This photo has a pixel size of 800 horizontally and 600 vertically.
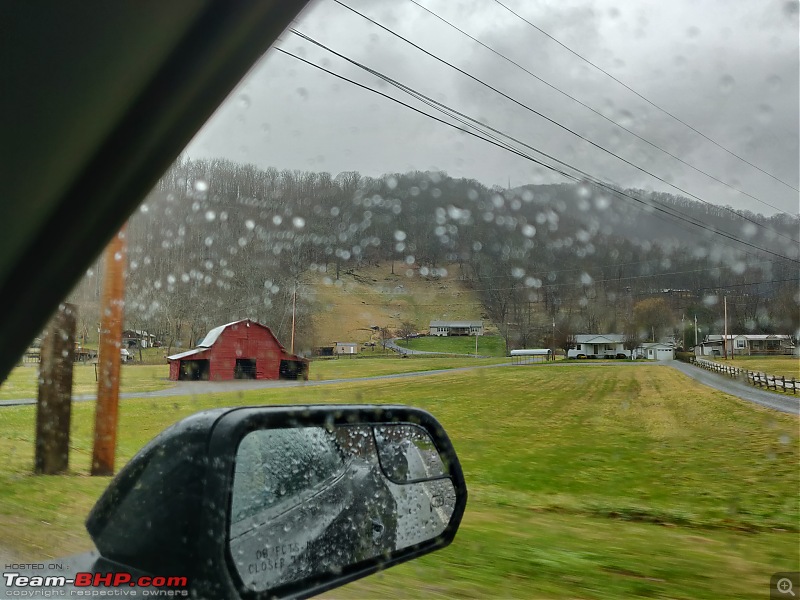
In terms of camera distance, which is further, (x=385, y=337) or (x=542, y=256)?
(x=542, y=256)

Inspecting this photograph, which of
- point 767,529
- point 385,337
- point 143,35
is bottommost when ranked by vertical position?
point 767,529

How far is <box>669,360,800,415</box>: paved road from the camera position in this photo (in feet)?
15.7

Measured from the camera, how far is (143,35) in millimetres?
1453

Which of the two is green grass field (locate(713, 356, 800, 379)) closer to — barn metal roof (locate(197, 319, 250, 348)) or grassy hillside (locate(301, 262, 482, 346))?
grassy hillside (locate(301, 262, 482, 346))

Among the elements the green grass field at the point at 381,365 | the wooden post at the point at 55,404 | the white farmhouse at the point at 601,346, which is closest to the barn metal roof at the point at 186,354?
the wooden post at the point at 55,404

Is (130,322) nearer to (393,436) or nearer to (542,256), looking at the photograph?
(393,436)

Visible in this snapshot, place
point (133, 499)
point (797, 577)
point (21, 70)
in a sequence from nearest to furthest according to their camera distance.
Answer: point (21, 70)
point (133, 499)
point (797, 577)

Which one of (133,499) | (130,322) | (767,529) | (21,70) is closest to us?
(21,70)

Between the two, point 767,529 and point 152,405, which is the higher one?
point 152,405

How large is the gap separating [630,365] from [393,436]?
327cm

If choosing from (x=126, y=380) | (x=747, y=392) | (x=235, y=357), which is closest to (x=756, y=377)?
(x=747, y=392)

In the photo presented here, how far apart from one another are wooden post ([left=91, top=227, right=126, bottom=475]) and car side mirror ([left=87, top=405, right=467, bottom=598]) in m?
1.08

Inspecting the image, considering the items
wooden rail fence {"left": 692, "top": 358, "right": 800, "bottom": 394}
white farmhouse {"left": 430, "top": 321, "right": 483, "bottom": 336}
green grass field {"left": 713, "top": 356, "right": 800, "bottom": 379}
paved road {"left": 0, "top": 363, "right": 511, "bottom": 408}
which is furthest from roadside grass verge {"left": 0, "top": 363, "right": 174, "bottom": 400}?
green grass field {"left": 713, "top": 356, "right": 800, "bottom": 379}

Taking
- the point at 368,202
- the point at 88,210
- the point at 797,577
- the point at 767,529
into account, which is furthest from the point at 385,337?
the point at 767,529
